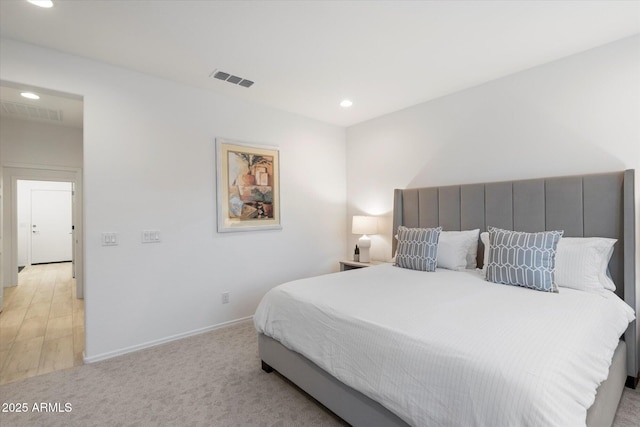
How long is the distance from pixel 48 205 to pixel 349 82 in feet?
30.4

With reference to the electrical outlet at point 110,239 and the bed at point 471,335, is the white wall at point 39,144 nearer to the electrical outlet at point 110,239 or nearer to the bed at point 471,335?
the electrical outlet at point 110,239

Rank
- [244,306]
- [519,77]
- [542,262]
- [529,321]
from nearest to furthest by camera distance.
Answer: [529,321]
[542,262]
[519,77]
[244,306]

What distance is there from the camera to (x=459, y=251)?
2.89m

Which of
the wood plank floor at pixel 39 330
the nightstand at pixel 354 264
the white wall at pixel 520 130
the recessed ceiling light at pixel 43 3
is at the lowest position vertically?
the wood plank floor at pixel 39 330

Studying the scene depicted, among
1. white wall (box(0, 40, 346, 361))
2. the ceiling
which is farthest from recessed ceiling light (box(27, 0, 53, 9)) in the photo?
white wall (box(0, 40, 346, 361))

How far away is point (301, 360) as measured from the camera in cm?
197

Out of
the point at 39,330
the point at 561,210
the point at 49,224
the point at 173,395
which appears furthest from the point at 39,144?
the point at 561,210

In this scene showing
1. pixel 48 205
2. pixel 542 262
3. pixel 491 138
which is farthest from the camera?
pixel 48 205

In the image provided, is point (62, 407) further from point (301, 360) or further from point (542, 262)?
point (542, 262)

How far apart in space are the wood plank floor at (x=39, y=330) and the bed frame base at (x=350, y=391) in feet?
6.06

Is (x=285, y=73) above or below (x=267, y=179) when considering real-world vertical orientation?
above


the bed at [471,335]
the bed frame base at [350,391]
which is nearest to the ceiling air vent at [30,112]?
the bed at [471,335]

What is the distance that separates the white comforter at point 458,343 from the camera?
3.53 feet

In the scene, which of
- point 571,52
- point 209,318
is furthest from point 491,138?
point 209,318
